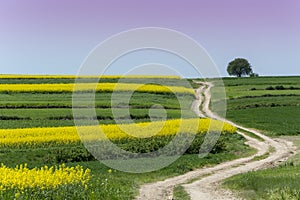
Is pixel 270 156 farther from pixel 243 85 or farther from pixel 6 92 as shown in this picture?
pixel 243 85

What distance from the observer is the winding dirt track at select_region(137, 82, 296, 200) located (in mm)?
19875

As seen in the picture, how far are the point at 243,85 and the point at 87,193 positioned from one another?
6497 cm

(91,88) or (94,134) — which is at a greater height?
(91,88)

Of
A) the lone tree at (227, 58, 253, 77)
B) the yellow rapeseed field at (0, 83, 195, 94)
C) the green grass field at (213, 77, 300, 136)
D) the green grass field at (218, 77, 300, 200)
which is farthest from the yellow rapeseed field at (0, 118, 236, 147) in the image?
the lone tree at (227, 58, 253, 77)

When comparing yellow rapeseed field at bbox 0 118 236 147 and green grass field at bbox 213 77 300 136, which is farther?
green grass field at bbox 213 77 300 136

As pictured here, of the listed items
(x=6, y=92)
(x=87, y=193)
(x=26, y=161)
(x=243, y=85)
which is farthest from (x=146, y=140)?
(x=243, y=85)

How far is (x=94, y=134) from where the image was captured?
109 ft

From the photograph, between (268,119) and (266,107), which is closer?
(268,119)

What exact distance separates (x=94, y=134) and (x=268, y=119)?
19.4 metres

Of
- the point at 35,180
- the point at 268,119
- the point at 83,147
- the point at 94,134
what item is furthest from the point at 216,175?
the point at 268,119

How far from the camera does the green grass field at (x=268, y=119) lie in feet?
60.5

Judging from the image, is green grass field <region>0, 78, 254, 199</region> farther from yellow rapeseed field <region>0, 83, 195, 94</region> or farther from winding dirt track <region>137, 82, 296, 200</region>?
yellow rapeseed field <region>0, 83, 195, 94</region>

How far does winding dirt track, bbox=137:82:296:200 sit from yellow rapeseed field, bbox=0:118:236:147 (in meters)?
3.87

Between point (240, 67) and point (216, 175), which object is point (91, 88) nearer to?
point (216, 175)
